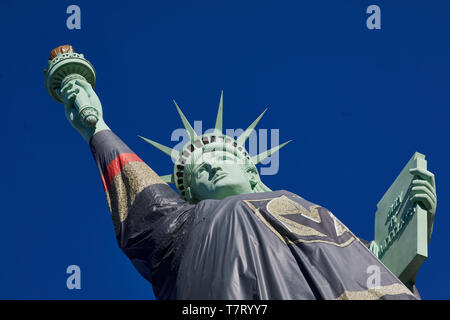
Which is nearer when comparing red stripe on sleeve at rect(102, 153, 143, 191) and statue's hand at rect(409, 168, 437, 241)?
statue's hand at rect(409, 168, 437, 241)

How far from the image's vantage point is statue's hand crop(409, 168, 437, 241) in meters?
11.1

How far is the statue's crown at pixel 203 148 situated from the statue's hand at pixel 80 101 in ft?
3.79

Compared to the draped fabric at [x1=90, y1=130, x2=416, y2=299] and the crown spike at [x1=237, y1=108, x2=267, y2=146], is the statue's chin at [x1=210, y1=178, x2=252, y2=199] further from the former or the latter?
the crown spike at [x1=237, y1=108, x2=267, y2=146]

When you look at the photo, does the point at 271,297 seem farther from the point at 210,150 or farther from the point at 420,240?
the point at 210,150

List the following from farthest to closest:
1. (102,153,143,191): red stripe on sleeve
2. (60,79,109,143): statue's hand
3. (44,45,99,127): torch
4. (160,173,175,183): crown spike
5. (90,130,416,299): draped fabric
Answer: (160,173,175,183): crown spike < (44,45,99,127): torch < (60,79,109,143): statue's hand < (102,153,143,191): red stripe on sleeve < (90,130,416,299): draped fabric

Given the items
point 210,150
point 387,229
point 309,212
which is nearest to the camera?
point 309,212

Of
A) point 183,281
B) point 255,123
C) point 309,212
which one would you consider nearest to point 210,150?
point 255,123

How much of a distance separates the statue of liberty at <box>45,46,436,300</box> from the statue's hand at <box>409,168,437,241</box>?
0.01 meters

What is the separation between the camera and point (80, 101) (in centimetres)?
1276

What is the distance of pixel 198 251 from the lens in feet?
33.3

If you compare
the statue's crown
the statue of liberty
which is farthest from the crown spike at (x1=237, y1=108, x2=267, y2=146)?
the statue of liberty

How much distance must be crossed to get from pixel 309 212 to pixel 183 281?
191cm

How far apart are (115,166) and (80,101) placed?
4.25ft

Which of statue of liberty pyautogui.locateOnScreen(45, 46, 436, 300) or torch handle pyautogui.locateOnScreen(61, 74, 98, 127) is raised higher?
torch handle pyautogui.locateOnScreen(61, 74, 98, 127)
